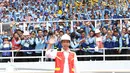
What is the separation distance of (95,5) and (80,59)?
6.81 metres

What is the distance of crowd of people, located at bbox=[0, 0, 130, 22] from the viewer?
17.7 metres

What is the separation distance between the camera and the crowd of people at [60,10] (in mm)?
17672

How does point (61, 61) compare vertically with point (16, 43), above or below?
below

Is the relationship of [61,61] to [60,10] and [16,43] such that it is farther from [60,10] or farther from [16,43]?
[60,10]

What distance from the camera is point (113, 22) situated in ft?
47.5

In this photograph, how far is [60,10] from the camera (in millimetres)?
19859

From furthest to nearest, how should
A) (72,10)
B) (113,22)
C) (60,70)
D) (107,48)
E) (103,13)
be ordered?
1. (72,10)
2. (103,13)
3. (113,22)
4. (107,48)
5. (60,70)

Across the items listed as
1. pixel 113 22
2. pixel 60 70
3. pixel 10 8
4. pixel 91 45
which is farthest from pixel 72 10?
pixel 60 70

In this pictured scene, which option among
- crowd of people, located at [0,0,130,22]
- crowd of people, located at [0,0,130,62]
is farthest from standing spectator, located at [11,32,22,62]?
crowd of people, located at [0,0,130,22]

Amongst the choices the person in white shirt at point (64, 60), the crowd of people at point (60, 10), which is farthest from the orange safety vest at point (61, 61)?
the crowd of people at point (60, 10)

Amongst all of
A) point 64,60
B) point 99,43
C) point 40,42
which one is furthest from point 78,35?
point 64,60

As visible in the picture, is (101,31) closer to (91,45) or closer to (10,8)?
(91,45)

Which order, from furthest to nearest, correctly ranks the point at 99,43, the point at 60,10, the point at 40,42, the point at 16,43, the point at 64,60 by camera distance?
the point at 60,10, the point at 16,43, the point at 40,42, the point at 99,43, the point at 64,60

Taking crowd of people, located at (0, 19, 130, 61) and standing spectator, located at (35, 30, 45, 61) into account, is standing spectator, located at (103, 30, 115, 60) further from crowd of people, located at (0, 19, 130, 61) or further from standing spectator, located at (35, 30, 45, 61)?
standing spectator, located at (35, 30, 45, 61)
